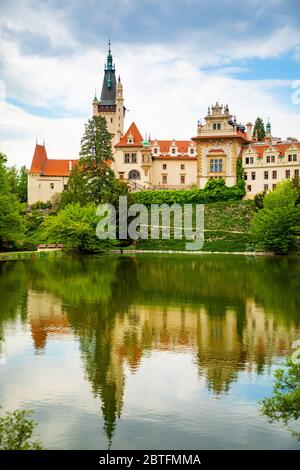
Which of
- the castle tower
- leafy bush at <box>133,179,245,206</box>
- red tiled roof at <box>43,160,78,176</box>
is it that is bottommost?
leafy bush at <box>133,179,245,206</box>

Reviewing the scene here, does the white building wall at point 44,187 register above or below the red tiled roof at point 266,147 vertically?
below

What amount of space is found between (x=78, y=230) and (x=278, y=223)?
16.4 metres

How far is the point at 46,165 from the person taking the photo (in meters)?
79.5

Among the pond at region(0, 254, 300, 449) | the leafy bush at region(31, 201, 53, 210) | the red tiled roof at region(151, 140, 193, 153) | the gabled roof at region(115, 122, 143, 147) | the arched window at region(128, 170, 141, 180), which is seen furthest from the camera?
the leafy bush at region(31, 201, 53, 210)

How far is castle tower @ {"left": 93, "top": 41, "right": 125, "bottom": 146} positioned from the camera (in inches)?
3410

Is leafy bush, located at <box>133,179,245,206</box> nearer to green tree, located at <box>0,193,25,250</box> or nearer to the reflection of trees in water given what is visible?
green tree, located at <box>0,193,25,250</box>

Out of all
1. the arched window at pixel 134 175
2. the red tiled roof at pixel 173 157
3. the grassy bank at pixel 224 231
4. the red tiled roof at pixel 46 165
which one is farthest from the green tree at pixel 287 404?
the red tiled roof at pixel 46 165

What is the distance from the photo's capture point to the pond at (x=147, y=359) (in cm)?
1041

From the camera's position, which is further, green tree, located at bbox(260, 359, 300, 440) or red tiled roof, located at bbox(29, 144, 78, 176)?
red tiled roof, located at bbox(29, 144, 78, 176)

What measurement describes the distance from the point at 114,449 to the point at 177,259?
3473cm

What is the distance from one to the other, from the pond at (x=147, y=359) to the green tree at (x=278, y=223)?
69.0 feet

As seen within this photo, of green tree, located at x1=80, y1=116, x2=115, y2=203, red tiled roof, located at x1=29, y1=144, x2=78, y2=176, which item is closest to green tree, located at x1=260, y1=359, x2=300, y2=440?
green tree, located at x1=80, y1=116, x2=115, y2=203

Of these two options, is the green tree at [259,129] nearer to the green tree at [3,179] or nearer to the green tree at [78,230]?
the green tree at [78,230]
